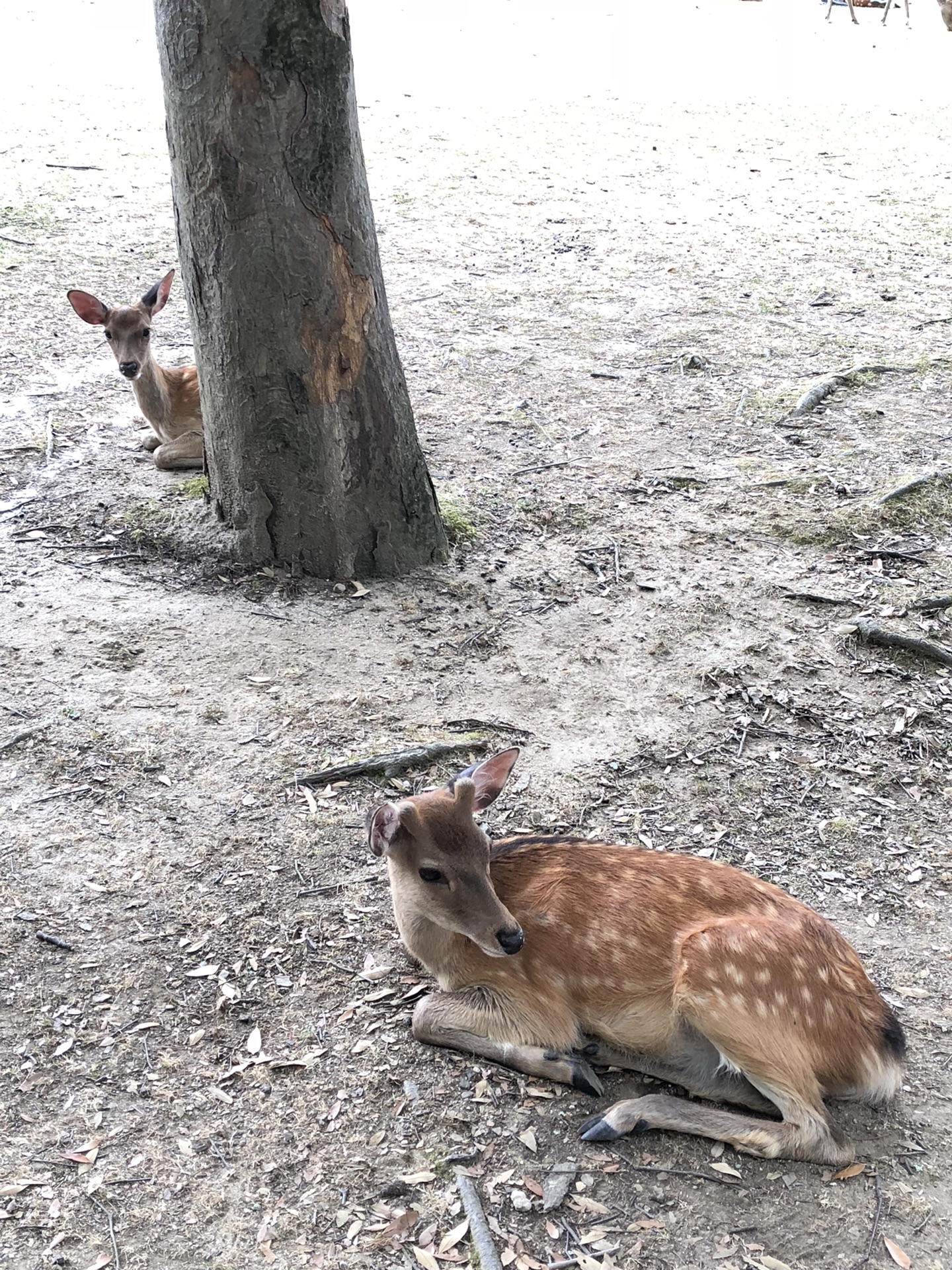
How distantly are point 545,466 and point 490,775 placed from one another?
3938 mm

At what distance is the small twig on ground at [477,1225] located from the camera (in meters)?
3.06

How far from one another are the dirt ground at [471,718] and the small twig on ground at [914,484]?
2.2 inches

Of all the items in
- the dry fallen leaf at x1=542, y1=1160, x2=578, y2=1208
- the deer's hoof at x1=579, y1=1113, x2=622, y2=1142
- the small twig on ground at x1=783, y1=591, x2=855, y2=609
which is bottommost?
the dry fallen leaf at x1=542, y1=1160, x2=578, y2=1208

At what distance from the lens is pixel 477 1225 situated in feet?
10.3

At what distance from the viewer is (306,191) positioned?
18.0 feet

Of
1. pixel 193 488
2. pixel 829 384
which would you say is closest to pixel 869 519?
pixel 829 384

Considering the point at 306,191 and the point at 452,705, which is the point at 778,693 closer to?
the point at 452,705

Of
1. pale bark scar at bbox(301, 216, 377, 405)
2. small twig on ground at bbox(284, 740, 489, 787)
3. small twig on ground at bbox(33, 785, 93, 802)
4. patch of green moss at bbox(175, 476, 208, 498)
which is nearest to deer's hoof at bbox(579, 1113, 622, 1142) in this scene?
small twig on ground at bbox(284, 740, 489, 787)

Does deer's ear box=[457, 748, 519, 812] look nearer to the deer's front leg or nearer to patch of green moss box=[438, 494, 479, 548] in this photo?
the deer's front leg

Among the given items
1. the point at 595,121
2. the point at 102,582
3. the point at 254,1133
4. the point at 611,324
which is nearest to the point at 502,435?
the point at 611,324

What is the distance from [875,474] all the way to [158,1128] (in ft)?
18.6

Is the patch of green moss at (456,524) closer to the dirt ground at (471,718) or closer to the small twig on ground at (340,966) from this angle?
the dirt ground at (471,718)

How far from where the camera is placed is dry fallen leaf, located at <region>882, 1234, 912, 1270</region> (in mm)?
3045

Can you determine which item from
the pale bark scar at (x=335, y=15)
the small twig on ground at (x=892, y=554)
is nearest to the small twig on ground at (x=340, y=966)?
the small twig on ground at (x=892, y=554)
